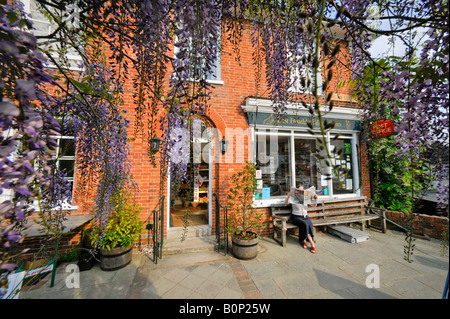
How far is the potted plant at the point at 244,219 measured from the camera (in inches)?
131

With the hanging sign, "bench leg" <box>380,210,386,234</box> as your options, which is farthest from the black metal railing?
A: "bench leg" <box>380,210,386,234</box>

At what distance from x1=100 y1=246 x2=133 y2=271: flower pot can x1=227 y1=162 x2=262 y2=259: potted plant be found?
2.02m

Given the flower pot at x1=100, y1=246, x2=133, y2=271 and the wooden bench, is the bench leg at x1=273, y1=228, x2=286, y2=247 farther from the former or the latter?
the flower pot at x1=100, y1=246, x2=133, y2=271

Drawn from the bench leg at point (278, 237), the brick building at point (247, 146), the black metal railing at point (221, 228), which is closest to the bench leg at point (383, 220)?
the brick building at point (247, 146)

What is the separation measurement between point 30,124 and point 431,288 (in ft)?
15.3

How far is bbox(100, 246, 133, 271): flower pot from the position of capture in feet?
9.71

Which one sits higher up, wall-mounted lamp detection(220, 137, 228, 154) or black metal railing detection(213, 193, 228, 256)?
wall-mounted lamp detection(220, 137, 228, 154)

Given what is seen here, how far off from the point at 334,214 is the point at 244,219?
2832mm

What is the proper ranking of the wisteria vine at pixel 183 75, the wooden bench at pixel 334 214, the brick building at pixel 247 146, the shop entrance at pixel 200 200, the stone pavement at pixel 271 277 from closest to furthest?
1. the wisteria vine at pixel 183 75
2. the stone pavement at pixel 271 277
3. the brick building at pixel 247 146
4. the wooden bench at pixel 334 214
5. the shop entrance at pixel 200 200

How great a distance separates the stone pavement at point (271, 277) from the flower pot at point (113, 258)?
0.35 feet

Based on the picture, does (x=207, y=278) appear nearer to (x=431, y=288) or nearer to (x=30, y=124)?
(x=30, y=124)

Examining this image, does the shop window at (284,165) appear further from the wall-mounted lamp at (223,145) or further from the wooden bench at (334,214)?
the wall-mounted lamp at (223,145)

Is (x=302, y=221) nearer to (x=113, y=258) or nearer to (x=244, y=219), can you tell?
(x=244, y=219)
